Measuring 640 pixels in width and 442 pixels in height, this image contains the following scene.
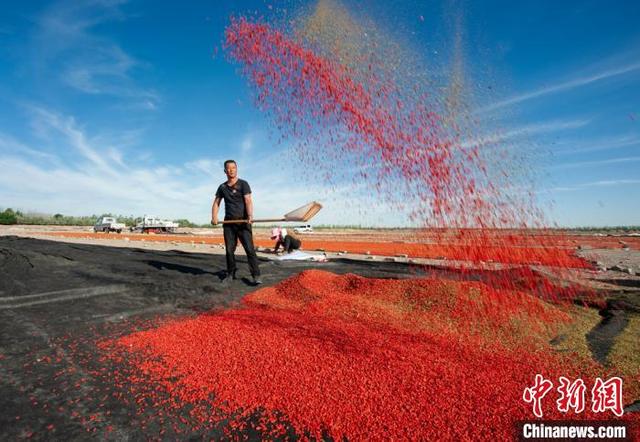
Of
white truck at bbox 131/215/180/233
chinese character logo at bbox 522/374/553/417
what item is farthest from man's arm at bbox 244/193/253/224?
white truck at bbox 131/215/180/233

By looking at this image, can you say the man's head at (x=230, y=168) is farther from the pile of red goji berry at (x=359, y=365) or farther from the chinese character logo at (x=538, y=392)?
the chinese character logo at (x=538, y=392)

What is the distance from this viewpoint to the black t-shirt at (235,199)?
6.15 meters

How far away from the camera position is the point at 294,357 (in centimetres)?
271

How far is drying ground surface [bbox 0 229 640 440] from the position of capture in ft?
6.28

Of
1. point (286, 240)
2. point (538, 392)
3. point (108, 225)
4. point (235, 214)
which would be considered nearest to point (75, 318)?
point (235, 214)

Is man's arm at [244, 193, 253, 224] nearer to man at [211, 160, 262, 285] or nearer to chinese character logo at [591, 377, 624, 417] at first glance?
man at [211, 160, 262, 285]

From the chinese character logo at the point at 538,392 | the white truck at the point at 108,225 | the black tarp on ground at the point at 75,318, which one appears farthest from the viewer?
the white truck at the point at 108,225

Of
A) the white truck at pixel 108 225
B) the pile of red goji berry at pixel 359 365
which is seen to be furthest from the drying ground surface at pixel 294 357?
the white truck at pixel 108 225

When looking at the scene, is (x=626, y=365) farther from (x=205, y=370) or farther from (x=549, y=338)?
(x=205, y=370)

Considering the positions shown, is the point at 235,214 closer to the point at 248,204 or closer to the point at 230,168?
the point at 248,204

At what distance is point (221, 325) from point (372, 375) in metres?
1.81

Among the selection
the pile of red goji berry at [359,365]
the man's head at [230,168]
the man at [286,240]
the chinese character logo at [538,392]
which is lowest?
the chinese character logo at [538,392]

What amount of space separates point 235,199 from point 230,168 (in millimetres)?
566

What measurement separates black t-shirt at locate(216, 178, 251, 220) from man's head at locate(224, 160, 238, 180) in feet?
0.54
